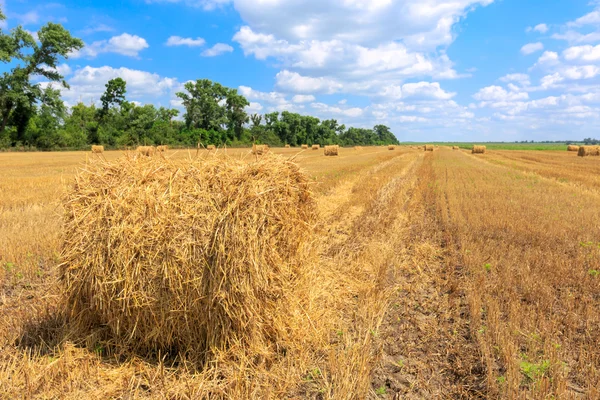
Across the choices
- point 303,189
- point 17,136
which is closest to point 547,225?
point 303,189

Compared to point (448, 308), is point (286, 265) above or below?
above

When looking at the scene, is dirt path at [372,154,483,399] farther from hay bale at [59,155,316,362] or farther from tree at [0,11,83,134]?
tree at [0,11,83,134]

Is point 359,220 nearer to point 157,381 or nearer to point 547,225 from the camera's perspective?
point 547,225

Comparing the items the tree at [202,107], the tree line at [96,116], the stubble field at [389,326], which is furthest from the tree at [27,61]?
the stubble field at [389,326]

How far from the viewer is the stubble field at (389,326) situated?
3.31 metres

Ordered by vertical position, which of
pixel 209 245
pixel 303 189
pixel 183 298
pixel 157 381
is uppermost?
pixel 303 189

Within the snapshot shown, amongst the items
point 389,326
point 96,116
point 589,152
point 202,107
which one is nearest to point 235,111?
point 202,107

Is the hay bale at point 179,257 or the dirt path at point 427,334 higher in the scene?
the hay bale at point 179,257

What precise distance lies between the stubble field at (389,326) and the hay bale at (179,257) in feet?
0.93

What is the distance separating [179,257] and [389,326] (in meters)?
2.71

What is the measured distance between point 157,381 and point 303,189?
2742 millimetres

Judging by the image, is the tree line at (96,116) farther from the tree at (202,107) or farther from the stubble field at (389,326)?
the stubble field at (389,326)

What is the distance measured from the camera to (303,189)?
4.73 metres

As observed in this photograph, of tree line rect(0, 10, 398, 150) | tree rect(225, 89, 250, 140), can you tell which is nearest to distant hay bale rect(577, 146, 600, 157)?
tree line rect(0, 10, 398, 150)
